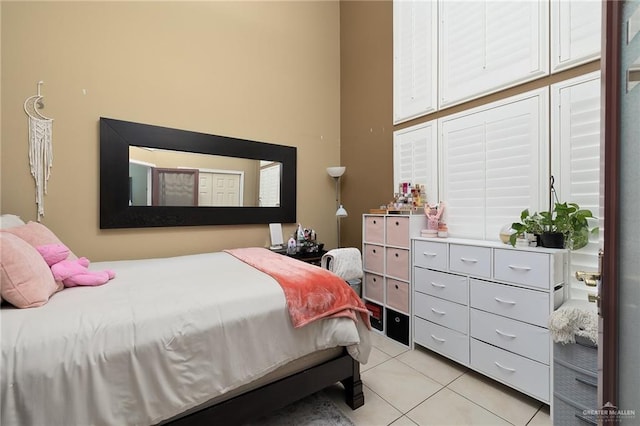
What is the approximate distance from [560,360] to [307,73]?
3.67 meters

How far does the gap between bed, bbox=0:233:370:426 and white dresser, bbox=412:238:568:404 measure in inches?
34.6

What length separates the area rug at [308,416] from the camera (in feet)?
5.04

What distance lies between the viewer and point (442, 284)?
2.18 meters

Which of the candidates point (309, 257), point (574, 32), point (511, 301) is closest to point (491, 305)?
point (511, 301)

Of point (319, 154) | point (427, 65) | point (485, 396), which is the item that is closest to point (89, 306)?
point (485, 396)

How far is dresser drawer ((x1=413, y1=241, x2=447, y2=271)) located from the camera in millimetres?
2177

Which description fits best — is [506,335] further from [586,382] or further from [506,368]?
[586,382]

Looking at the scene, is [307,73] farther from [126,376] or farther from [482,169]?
[126,376]

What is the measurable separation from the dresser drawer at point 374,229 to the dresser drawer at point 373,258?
0.06m

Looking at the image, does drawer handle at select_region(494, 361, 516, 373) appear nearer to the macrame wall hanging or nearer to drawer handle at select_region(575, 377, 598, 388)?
drawer handle at select_region(575, 377, 598, 388)

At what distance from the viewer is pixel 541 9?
6.31 ft

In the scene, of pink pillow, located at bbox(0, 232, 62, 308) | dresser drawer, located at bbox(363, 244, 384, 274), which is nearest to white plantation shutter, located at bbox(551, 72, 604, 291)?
dresser drawer, located at bbox(363, 244, 384, 274)

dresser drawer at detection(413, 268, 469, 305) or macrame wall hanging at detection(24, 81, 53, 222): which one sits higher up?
macrame wall hanging at detection(24, 81, 53, 222)

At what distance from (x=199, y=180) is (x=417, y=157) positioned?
7.36ft
